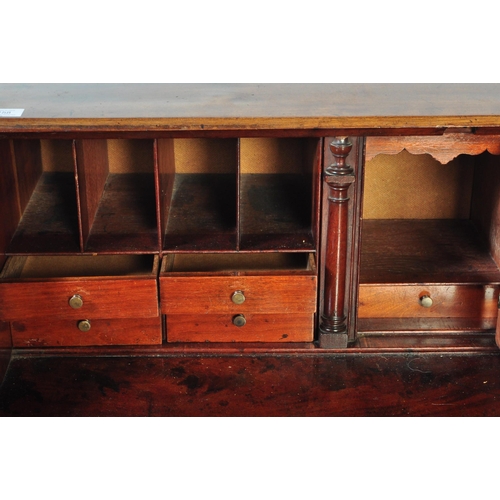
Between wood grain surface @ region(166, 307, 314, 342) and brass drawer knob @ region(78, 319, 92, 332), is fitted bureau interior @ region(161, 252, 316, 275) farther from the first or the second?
brass drawer knob @ region(78, 319, 92, 332)

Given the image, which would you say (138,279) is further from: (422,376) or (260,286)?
(422,376)

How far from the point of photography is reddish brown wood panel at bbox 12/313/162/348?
3.03m

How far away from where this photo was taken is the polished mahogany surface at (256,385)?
2775 millimetres

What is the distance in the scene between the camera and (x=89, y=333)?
3.04 m

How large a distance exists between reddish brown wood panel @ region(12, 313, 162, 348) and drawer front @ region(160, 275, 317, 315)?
123mm

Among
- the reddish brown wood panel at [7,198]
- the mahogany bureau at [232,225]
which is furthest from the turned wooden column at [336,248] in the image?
the reddish brown wood panel at [7,198]

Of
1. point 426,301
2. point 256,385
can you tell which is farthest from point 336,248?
point 256,385

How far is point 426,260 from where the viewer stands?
3252 mm

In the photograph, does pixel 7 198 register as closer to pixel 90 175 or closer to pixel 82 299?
pixel 90 175

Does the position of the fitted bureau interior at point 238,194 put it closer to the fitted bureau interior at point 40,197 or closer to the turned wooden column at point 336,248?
the turned wooden column at point 336,248

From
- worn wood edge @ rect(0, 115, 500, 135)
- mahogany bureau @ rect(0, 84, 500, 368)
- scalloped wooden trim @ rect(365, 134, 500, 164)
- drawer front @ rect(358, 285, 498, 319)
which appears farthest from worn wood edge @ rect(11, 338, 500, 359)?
worn wood edge @ rect(0, 115, 500, 135)

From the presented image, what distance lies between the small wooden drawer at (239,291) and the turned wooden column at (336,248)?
0.06 metres

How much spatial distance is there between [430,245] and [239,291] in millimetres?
838

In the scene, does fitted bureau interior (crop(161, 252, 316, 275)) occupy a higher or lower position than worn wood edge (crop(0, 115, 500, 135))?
lower
